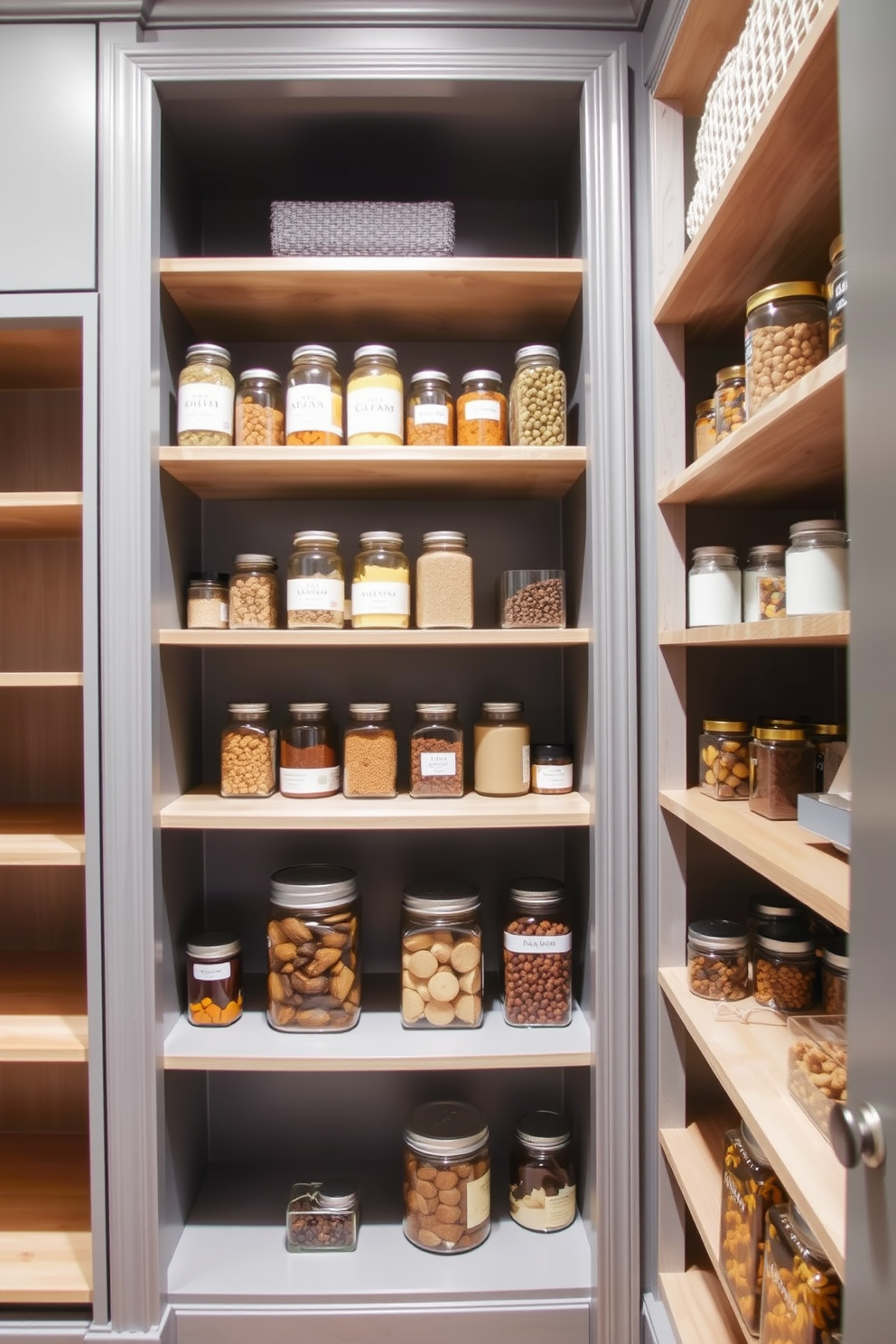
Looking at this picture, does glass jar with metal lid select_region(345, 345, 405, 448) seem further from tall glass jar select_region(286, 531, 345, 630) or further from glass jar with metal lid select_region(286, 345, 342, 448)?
tall glass jar select_region(286, 531, 345, 630)

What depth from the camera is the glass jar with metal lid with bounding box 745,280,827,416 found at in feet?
2.85

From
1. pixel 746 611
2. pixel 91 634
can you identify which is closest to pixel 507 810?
pixel 746 611

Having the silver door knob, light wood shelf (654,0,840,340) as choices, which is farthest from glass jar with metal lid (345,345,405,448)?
the silver door knob

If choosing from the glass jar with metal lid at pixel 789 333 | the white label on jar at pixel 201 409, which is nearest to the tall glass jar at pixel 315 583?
→ the white label on jar at pixel 201 409

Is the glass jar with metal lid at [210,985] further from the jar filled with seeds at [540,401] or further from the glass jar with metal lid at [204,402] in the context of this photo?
the jar filled with seeds at [540,401]

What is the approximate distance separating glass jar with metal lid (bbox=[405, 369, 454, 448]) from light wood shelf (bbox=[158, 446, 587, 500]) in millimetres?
56

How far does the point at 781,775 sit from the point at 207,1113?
128cm

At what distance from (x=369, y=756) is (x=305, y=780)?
12cm

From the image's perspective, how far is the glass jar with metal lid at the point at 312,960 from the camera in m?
1.29

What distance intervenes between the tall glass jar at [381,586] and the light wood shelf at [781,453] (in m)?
0.43

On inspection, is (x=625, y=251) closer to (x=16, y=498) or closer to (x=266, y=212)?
(x=266, y=212)

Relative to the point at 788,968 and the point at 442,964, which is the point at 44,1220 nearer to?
the point at 442,964

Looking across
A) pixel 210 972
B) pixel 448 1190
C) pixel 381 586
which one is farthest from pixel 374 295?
pixel 448 1190

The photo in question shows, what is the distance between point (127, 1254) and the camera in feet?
3.87
